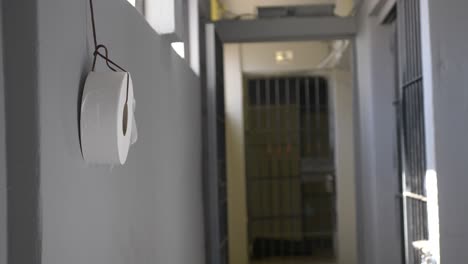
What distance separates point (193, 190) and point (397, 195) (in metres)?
1.40

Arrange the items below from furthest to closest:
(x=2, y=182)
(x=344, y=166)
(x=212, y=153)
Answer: (x=344, y=166) < (x=212, y=153) < (x=2, y=182)

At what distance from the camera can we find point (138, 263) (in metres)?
2.03

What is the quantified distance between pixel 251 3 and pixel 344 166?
228 cm

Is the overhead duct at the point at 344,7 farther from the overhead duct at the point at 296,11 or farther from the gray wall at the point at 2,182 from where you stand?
the gray wall at the point at 2,182

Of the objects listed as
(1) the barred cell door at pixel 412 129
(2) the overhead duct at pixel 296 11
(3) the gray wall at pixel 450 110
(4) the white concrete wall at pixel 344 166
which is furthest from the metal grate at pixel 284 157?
(3) the gray wall at pixel 450 110

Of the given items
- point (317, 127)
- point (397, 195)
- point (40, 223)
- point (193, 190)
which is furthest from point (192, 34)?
point (317, 127)

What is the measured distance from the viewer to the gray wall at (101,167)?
46.7 inches

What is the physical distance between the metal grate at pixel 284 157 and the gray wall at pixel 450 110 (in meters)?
4.78

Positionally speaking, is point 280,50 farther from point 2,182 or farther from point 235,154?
point 2,182

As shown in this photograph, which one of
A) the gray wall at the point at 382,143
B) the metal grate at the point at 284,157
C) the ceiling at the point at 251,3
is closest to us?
the gray wall at the point at 382,143

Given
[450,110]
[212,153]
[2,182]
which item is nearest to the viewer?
[2,182]

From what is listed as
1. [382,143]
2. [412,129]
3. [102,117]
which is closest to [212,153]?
[382,143]

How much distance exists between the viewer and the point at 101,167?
62.6 inches

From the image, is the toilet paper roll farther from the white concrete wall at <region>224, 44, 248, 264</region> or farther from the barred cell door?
the white concrete wall at <region>224, 44, 248, 264</region>
